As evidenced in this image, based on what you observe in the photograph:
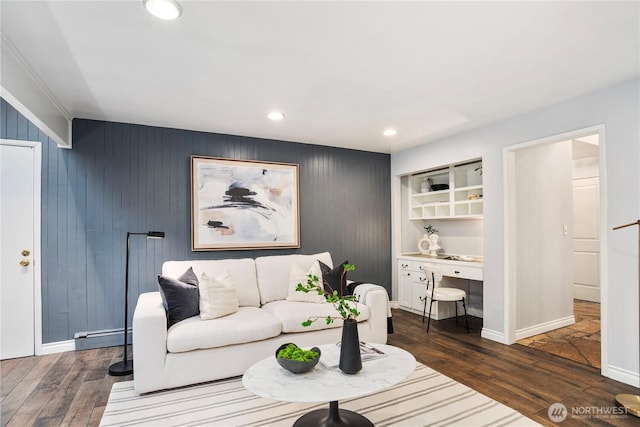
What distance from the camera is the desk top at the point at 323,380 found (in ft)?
5.63

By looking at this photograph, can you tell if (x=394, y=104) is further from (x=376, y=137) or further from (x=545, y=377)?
(x=545, y=377)

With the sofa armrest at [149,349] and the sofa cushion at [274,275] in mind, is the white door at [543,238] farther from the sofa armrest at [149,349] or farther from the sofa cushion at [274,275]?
the sofa armrest at [149,349]

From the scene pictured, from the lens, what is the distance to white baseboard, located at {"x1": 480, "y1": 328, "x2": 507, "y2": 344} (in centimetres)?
370

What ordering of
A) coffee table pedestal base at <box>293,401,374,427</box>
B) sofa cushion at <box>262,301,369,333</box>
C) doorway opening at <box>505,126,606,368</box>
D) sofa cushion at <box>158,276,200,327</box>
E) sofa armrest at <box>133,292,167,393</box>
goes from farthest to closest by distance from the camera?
1. doorway opening at <box>505,126,606,368</box>
2. sofa cushion at <box>262,301,369,333</box>
3. sofa cushion at <box>158,276,200,327</box>
4. sofa armrest at <box>133,292,167,393</box>
5. coffee table pedestal base at <box>293,401,374,427</box>

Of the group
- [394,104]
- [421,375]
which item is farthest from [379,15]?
[421,375]

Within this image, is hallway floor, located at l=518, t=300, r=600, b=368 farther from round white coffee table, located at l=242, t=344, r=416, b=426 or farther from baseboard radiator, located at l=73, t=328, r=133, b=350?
baseboard radiator, located at l=73, t=328, r=133, b=350

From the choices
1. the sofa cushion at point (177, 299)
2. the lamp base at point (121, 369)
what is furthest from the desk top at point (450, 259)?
the lamp base at point (121, 369)

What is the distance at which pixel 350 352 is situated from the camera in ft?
6.39

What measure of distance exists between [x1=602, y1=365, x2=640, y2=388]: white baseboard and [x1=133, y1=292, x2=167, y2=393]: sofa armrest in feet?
11.8

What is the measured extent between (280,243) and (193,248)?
3.50 feet

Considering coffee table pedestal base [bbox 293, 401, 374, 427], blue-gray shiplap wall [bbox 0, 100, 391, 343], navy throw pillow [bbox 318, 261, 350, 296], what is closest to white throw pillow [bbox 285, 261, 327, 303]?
navy throw pillow [bbox 318, 261, 350, 296]

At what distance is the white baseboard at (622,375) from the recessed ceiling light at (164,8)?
4.06 m

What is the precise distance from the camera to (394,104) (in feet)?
10.7

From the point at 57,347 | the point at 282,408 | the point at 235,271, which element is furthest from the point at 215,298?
the point at 57,347
